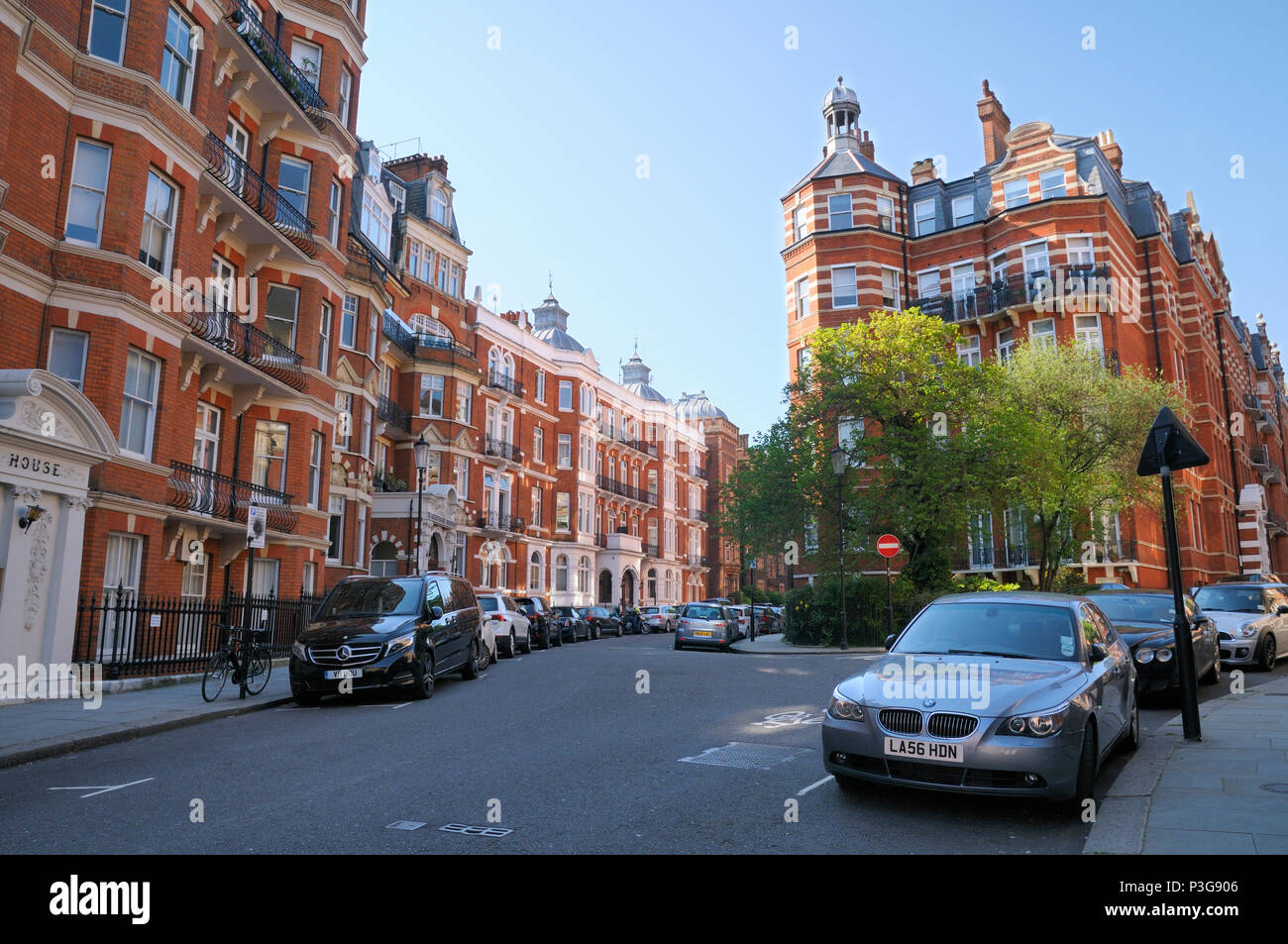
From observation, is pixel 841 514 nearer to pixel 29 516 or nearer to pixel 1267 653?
pixel 1267 653

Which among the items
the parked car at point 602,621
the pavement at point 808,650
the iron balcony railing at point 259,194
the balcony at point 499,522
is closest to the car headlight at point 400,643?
the iron balcony railing at point 259,194

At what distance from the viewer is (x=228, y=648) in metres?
13.2

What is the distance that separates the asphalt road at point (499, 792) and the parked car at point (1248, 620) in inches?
234

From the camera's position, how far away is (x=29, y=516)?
12070mm

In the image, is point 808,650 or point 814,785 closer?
point 814,785

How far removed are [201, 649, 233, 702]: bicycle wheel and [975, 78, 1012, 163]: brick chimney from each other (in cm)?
4189

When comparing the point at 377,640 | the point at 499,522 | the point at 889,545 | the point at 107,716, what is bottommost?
the point at 107,716

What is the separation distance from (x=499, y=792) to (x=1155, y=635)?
899cm

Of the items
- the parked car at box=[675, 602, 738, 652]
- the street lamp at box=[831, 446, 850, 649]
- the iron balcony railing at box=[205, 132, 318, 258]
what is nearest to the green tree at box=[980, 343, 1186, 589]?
the street lamp at box=[831, 446, 850, 649]

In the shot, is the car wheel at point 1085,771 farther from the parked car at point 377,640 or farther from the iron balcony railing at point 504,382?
the iron balcony railing at point 504,382

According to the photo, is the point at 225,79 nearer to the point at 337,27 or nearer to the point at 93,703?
the point at 337,27

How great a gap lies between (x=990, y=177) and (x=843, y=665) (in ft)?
100

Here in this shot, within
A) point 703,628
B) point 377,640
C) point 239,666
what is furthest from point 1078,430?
point 239,666

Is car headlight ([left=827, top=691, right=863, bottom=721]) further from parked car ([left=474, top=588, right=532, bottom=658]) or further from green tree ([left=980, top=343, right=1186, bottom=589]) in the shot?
green tree ([left=980, top=343, right=1186, bottom=589])
